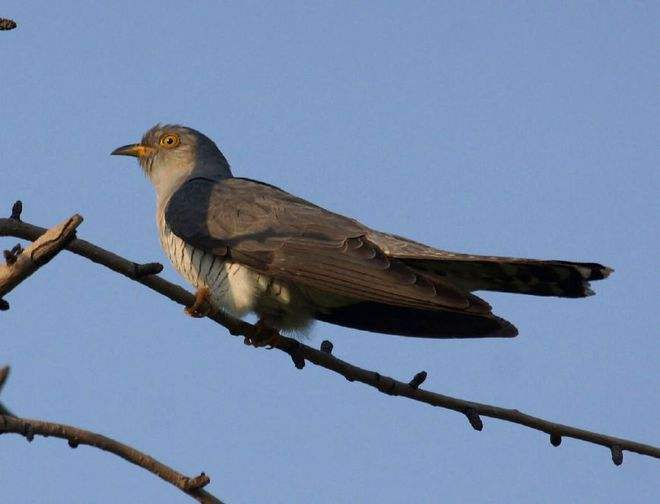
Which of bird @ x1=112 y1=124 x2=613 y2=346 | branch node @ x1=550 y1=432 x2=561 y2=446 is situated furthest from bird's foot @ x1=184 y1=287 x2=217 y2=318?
branch node @ x1=550 y1=432 x2=561 y2=446

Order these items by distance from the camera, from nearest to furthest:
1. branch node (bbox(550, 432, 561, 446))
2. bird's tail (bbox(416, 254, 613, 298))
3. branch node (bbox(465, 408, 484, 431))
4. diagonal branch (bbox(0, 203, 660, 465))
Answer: diagonal branch (bbox(0, 203, 660, 465)) < branch node (bbox(550, 432, 561, 446)) < branch node (bbox(465, 408, 484, 431)) < bird's tail (bbox(416, 254, 613, 298))

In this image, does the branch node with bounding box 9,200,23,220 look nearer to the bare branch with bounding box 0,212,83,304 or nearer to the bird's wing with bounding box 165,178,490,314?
the bare branch with bounding box 0,212,83,304

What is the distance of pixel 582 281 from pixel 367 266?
92 cm

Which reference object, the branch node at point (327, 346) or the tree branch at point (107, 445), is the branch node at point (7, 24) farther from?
the branch node at point (327, 346)

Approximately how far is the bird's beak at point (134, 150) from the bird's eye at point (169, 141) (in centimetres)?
9

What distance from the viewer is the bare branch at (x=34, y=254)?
214 cm

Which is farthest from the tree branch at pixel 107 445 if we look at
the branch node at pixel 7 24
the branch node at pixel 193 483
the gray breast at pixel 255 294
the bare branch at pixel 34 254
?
the gray breast at pixel 255 294

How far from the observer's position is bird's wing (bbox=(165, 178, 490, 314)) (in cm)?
416

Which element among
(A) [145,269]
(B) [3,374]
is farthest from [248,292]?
(B) [3,374]

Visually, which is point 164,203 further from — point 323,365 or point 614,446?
point 614,446

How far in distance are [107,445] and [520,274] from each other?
7.96ft

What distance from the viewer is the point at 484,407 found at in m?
3.51

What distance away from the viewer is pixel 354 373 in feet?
12.4

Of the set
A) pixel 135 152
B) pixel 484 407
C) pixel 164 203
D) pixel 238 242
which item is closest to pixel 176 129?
pixel 135 152
